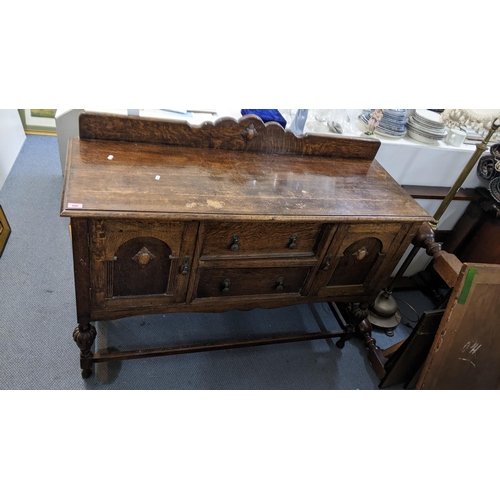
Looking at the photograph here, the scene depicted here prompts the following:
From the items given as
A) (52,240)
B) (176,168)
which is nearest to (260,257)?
(176,168)

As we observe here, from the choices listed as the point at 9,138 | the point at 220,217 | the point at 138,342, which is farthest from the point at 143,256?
the point at 9,138

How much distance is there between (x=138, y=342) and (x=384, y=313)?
1.43 meters

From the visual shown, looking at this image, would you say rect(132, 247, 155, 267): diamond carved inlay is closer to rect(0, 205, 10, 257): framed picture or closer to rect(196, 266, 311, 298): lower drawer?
rect(196, 266, 311, 298): lower drawer

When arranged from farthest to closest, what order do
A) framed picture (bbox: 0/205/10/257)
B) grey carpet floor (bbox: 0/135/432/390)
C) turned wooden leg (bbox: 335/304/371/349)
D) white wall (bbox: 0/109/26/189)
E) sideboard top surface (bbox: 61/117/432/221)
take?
white wall (bbox: 0/109/26/189), framed picture (bbox: 0/205/10/257), turned wooden leg (bbox: 335/304/371/349), grey carpet floor (bbox: 0/135/432/390), sideboard top surface (bbox: 61/117/432/221)

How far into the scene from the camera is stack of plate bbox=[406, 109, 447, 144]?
6.98ft

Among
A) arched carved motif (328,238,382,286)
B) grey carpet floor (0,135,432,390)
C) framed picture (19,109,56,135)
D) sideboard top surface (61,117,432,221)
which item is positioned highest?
sideboard top surface (61,117,432,221)

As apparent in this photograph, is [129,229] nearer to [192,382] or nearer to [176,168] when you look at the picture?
[176,168]

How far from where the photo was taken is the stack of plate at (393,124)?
2.08 metres

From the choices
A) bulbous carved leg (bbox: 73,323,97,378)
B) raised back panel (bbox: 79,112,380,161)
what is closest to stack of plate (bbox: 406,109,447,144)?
raised back panel (bbox: 79,112,380,161)

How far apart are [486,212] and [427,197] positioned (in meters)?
0.40

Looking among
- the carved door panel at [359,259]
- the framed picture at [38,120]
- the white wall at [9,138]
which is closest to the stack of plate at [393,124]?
the carved door panel at [359,259]

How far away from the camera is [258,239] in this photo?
1.41 metres

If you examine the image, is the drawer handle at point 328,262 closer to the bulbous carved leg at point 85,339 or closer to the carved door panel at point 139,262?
the carved door panel at point 139,262

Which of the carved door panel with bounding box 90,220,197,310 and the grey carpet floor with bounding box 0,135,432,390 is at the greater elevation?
the carved door panel with bounding box 90,220,197,310
